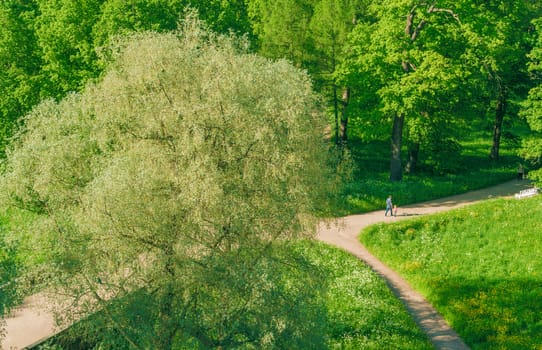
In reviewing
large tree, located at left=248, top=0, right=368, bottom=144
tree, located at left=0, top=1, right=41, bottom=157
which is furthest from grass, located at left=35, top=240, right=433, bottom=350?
tree, located at left=0, top=1, right=41, bottom=157

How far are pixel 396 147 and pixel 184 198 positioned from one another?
87.5ft

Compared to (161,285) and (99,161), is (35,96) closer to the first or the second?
(99,161)

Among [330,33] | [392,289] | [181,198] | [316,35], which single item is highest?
[330,33]

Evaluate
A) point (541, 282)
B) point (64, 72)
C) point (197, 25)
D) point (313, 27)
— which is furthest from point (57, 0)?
point (541, 282)

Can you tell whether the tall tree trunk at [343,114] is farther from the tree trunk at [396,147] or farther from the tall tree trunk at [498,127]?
the tall tree trunk at [498,127]

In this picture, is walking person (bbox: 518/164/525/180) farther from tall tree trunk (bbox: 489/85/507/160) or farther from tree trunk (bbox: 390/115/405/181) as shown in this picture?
tree trunk (bbox: 390/115/405/181)

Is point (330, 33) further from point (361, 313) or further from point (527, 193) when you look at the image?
point (361, 313)

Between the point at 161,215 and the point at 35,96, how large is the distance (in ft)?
84.8

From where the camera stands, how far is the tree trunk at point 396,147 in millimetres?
38844

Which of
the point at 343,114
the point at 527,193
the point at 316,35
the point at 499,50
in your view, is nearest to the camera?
the point at 527,193

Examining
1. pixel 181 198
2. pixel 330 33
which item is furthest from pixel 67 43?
pixel 181 198

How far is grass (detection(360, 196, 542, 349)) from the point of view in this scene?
2338cm

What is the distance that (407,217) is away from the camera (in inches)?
1355

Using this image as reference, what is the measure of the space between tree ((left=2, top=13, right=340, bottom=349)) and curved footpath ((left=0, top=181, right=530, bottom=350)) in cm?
248
